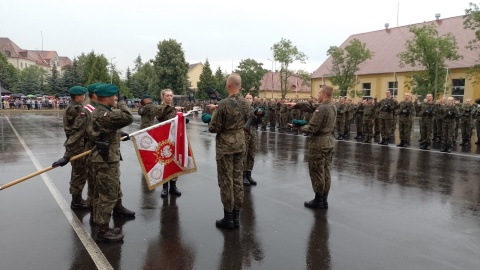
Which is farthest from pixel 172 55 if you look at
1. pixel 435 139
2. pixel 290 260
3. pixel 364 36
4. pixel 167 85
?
pixel 290 260

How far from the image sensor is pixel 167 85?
170ft

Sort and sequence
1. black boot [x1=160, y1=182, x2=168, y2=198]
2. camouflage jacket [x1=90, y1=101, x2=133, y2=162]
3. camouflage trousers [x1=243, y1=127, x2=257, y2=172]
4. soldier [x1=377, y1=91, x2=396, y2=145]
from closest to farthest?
camouflage jacket [x1=90, y1=101, x2=133, y2=162], black boot [x1=160, y1=182, x2=168, y2=198], camouflage trousers [x1=243, y1=127, x2=257, y2=172], soldier [x1=377, y1=91, x2=396, y2=145]

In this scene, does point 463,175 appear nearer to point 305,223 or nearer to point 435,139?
point 305,223

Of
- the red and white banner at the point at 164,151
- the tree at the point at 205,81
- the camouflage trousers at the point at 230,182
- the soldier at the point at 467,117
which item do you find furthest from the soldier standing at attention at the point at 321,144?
the tree at the point at 205,81

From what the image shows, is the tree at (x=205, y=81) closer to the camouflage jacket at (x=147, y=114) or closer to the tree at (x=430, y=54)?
the tree at (x=430, y=54)

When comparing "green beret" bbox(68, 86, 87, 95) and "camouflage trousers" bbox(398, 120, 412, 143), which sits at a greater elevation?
"green beret" bbox(68, 86, 87, 95)

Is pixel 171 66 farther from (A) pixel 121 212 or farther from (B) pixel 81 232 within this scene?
(B) pixel 81 232

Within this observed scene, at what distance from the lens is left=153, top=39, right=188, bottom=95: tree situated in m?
50.9

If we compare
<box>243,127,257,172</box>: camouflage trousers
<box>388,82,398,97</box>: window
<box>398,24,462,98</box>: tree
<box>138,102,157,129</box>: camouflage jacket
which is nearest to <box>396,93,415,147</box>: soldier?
<box>243,127,257,172</box>: camouflage trousers

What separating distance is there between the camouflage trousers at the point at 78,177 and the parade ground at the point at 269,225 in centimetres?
35

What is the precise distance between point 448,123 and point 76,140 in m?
12.8

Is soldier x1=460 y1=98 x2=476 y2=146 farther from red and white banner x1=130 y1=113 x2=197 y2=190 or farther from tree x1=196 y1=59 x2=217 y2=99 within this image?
tree x1=196 y1=59 x2=217 y2=99

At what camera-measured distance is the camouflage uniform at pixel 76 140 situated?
593 centimetres

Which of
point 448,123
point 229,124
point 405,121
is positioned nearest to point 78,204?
point 229,124
